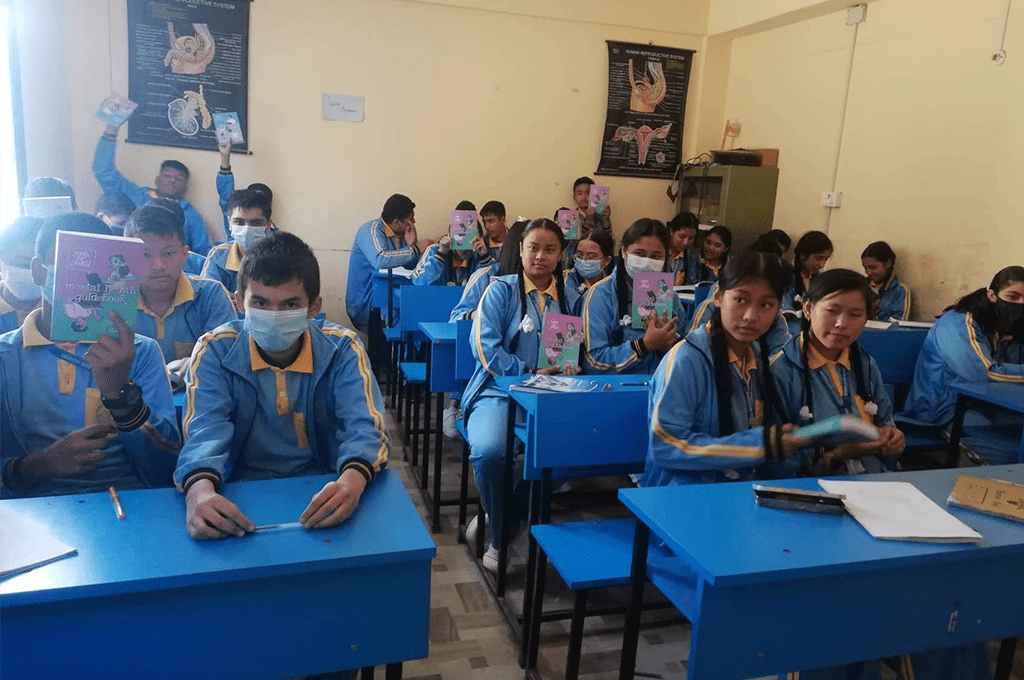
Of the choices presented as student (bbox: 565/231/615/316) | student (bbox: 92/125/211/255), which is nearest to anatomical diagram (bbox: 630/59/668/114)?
student (bbox: 565/231/615/316)

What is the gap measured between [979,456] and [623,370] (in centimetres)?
167

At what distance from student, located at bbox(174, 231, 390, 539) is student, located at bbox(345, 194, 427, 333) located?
3.57 meters

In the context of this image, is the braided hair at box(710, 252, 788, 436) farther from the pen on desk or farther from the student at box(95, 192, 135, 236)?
the student at box(95, 192, 135, 236)

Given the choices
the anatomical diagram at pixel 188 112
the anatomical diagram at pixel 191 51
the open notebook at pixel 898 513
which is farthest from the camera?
the anatomical diagram at pixel 188 112

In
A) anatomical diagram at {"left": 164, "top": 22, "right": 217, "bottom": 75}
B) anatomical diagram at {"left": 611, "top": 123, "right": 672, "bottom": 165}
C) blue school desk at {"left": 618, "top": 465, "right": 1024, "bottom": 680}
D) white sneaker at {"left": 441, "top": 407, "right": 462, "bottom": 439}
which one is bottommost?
white sneaker at {"left": 441, "top": 407, "right": 462, "bottom": 439}

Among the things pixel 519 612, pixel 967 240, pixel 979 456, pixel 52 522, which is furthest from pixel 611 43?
pixel 52 522

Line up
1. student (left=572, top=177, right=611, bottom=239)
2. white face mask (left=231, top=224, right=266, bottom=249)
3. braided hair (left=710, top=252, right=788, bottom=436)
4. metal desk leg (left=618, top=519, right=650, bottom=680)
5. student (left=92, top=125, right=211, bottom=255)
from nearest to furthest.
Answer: metal desk leg (left=618, top=519, right=650, bottom=680) < braided hair (left=710, top=252, right=788, bottom=436) < white face mask (left=231, top=224, right=266, bottom=249) < student (left=92, top=125, right=211, bottom=255) < student (left=572, top=177, right=611, bottom=239)

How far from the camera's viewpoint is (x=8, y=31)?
16.6 feet

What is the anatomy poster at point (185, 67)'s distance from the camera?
5332mm

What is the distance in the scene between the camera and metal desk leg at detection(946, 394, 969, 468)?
313cm

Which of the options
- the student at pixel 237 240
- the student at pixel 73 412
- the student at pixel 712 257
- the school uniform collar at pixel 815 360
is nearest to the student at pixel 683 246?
the student at pixel 712 257

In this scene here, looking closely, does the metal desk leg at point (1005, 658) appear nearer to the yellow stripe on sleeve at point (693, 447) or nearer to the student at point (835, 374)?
the student at point (835, 374)

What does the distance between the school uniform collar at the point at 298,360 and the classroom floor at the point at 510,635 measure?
41.7 inches

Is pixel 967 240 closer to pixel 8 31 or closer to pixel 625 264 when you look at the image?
pixel 625 264
